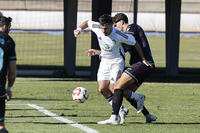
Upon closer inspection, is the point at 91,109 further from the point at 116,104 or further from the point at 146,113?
the point at 116,104

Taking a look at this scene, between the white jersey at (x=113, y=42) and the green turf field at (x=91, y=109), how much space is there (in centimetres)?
127

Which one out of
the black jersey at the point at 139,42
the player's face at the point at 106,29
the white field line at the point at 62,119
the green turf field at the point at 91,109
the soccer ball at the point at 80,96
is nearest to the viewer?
the white field line at the point at 62,119

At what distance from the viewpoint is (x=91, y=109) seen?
1205cm

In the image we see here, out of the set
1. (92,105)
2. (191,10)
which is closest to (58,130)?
(92,105)

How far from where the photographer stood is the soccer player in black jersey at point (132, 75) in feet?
32.1

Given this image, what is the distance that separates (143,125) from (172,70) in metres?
12.3

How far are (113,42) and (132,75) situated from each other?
0.69m

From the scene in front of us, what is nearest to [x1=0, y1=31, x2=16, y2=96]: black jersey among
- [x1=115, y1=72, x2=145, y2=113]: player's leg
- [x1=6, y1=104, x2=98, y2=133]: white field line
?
[x1=6, y1=104, x2=98, y2=133]: white field line

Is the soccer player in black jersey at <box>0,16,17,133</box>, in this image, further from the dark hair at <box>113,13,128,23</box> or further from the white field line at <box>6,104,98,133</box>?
the dark hair at <box>113,13,128,23</box>

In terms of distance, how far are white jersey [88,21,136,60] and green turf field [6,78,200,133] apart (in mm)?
1272

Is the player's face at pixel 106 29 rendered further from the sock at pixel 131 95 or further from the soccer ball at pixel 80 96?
the soccer ball at pixel 80 96

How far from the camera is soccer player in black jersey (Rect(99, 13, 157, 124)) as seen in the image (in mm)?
9781

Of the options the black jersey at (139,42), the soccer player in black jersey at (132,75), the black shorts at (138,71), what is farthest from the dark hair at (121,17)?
the black shorts at (138,71)

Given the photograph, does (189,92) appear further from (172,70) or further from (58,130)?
(58,130)
